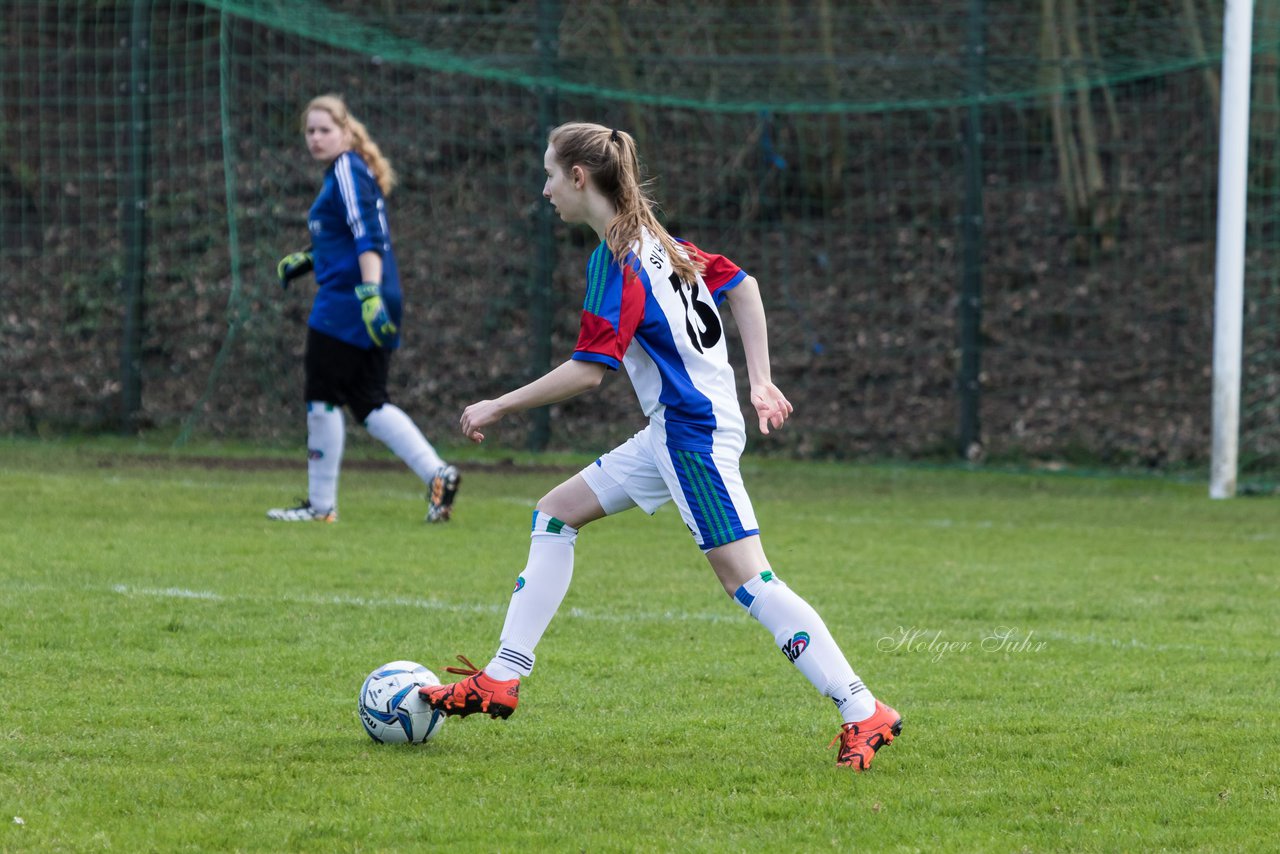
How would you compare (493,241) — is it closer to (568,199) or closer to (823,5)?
(823,5)

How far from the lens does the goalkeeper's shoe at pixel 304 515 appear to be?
28.4ft

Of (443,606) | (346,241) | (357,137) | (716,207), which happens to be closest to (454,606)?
(443,606)

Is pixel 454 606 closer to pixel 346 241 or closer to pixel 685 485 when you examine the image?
pixel 685 485

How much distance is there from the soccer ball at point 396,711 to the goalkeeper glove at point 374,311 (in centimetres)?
428

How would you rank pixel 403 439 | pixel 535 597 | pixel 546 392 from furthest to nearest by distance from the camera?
1. pixel 403 439
2. pixel 535 597
3. pixel 546 392

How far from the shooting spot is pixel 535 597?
440 cm

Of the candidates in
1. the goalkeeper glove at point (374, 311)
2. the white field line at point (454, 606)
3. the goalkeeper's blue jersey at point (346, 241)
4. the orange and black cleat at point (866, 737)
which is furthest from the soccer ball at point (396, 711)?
the goalkeeper's blue jersey at point (346, 241)

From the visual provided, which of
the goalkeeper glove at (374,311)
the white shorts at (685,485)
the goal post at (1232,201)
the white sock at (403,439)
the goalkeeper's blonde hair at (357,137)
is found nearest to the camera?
the white shorts at (685,485)

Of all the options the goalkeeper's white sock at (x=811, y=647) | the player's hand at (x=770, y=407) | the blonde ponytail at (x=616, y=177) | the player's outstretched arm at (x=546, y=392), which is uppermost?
the blonde ponytail at (x=616, y=177)

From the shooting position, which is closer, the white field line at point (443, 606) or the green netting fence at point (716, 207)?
the white field line at point (443, 606)

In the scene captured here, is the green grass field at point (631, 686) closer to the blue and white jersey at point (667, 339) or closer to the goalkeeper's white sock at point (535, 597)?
the goalkeeper's white sock at point (535, 597)

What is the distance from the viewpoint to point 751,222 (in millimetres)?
15969

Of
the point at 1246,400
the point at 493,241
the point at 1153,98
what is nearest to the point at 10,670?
the point at 1246,400

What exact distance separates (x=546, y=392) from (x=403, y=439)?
484cm
